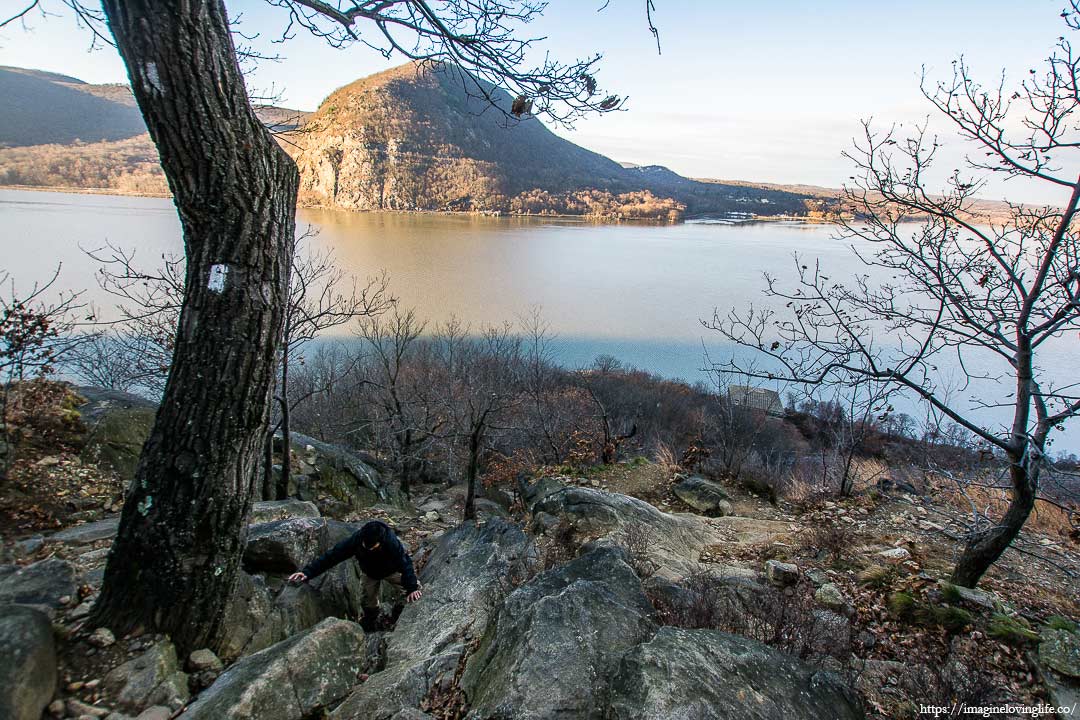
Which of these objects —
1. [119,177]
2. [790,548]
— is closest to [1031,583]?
[790,548]

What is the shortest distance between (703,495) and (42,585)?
828 cm

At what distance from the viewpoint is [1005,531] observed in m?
3.87

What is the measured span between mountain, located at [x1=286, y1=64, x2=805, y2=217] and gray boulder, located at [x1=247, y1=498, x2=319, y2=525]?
90.3 meters

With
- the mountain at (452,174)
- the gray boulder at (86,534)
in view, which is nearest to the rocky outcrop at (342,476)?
the gray boulder at (86,534)

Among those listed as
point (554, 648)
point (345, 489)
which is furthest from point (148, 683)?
point (345, 489)

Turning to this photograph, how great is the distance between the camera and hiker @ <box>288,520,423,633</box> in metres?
3.53

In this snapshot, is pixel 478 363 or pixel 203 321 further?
pixel 478 363

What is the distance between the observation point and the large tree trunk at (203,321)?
2119 mm

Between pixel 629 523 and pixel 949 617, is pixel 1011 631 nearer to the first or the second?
pixel 949 617

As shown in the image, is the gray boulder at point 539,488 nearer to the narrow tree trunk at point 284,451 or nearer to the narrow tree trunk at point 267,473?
the narrow tree trunk at point 284,451

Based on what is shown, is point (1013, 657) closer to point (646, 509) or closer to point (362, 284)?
point (646, 509)

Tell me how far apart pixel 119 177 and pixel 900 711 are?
8853 centimetres

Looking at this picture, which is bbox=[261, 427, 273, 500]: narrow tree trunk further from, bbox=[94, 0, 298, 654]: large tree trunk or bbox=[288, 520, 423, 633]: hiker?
bbox=[94, 0, 298, 654]: large tree trunk

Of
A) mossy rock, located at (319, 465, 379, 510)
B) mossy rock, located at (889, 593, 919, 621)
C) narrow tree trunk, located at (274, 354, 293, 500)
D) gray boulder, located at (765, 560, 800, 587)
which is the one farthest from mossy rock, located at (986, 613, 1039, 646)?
mossy rock, located at (319, 465, 379, 510)
